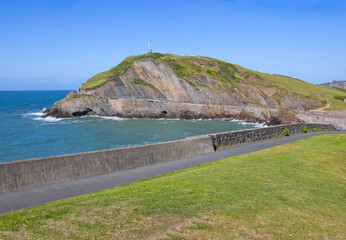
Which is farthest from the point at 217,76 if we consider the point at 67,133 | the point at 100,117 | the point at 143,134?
the point at 67,133

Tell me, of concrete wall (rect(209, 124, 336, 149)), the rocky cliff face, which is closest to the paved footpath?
concrete wall (rect(209, 124, 336, 149))

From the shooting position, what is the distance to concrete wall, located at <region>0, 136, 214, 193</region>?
11.9m

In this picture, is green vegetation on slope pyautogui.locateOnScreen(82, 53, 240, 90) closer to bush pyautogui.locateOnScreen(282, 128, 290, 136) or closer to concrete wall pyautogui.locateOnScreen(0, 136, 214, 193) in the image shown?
bush pyautogui.locateOnScreen(282, 128, 290, 136)

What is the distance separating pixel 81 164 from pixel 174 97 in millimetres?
61318

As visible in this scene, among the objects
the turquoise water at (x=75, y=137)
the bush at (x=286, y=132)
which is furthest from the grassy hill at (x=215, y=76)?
the bush at (x=286, y=132)

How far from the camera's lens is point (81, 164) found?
44.9 ft

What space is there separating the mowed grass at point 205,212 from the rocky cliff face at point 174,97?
56142 mm

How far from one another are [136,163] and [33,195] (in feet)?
17.4

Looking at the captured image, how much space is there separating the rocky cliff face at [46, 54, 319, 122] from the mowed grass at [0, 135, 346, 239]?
56.1 metres

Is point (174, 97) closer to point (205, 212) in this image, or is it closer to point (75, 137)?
point (75, 137)

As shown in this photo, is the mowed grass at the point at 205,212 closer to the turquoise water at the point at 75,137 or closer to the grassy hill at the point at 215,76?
the turquoise water at the point at 75,137

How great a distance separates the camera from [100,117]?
68.9m

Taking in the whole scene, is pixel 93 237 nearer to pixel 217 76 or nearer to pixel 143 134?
pixel 143 134

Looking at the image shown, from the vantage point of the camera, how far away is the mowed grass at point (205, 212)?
6.72m
